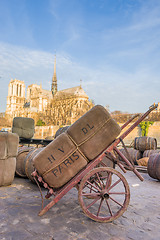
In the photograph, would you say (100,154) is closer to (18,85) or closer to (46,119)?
(46,119)

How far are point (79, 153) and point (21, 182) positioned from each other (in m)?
3.58

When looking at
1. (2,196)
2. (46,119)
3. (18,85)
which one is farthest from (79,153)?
(18,85)

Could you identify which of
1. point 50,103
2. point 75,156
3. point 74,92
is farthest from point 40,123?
point 75,156

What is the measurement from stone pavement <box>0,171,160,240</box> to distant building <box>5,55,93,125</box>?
4493 centimetres

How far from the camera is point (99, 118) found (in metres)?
3.24

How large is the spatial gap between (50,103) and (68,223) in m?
73.6

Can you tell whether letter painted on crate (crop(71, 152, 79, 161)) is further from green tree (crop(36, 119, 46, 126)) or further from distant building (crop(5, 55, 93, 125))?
green tree (crop(36, 119, 46, 126))

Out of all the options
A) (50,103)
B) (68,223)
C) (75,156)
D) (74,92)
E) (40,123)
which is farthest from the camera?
(50,103)

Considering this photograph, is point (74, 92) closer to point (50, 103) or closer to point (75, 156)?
point (50, 103)

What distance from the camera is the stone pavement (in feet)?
8.73

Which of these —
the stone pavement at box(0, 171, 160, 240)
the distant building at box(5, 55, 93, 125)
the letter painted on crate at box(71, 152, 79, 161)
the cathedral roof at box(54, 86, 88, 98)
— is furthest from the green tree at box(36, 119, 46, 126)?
the letter painted on crate at box(71, 152, 79, 161)

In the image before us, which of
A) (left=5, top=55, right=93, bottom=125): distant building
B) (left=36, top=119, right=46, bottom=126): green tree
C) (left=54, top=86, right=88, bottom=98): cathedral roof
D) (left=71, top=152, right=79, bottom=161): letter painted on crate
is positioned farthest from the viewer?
(left=54, top=86, right=88, bottom=98): cathedral roof

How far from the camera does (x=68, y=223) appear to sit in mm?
3018

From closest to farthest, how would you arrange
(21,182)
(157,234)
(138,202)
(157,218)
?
(157,234) → (157,218) → (138,202) → (21,182)
